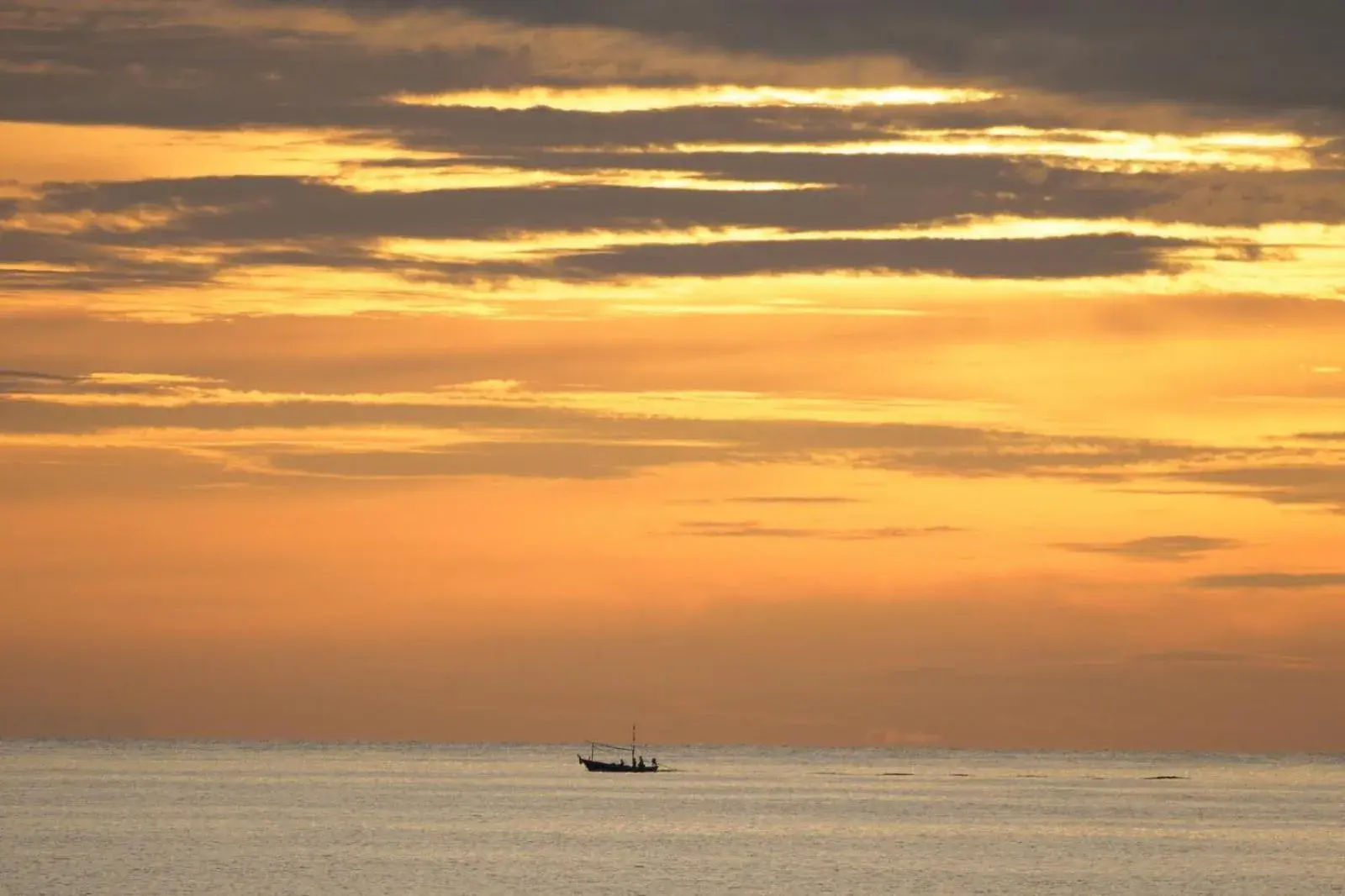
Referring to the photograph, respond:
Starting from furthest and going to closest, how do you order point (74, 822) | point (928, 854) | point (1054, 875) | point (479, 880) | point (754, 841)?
1. point (74, 822)
2. point (754, 841)
3. point (928, 854)
4. point (1054, 875)
5. point (479, 880)

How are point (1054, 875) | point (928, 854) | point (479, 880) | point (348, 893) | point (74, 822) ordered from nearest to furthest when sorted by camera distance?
point (348, 893) < point (479, 880) < point (1054, 875) < point (928, 854) < point (74, 822)

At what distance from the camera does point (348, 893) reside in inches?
4771

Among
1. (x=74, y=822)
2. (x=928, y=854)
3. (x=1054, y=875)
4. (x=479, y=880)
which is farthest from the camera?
(x=74, y=822)

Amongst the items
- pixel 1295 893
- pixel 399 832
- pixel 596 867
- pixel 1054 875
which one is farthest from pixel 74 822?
pixel 1295 893

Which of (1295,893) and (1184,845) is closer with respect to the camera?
(1295,893)

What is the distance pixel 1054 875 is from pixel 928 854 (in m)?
18.3

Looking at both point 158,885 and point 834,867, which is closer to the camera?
point 158,885

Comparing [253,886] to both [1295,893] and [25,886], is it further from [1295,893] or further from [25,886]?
[1295,893]

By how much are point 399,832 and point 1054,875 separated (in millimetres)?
58505

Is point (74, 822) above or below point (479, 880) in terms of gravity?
above

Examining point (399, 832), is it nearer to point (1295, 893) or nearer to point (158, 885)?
point (158, 885)

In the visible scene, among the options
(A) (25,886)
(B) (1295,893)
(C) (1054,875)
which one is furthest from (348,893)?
(B) (1295,893)

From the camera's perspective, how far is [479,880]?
130 metres

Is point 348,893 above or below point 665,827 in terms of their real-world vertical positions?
below
